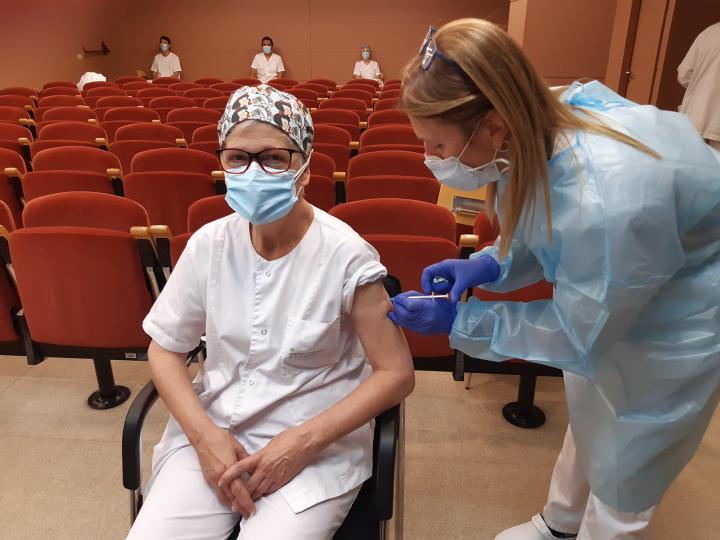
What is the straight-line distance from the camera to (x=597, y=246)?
0.91 m

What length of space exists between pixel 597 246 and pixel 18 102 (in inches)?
287

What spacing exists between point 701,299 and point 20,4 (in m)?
11.2

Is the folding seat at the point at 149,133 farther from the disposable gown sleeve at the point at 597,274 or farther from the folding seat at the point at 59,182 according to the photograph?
the disposable gown sleeve at the point at 597,274

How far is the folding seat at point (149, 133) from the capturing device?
4082mm

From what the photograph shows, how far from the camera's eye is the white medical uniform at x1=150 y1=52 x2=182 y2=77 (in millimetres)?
11891

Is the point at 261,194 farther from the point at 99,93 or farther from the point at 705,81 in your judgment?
the point at 99,93

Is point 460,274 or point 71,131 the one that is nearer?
point 460,274

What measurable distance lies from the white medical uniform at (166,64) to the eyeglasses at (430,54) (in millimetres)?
12363

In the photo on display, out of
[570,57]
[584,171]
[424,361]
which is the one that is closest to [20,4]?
[570,57]

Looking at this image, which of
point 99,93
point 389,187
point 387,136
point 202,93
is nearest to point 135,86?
point 99,93

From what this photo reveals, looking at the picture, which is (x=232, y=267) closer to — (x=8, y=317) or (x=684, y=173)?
(x=684, y=173)

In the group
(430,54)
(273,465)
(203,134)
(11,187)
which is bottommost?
(273,465)

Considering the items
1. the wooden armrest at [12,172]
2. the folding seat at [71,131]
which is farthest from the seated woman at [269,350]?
the folding seat at [71,131]

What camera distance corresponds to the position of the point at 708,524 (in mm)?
1703
